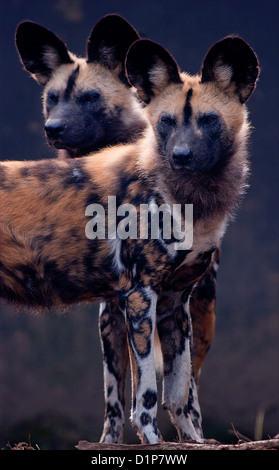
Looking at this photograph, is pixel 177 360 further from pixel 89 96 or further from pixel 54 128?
pixel 89 96

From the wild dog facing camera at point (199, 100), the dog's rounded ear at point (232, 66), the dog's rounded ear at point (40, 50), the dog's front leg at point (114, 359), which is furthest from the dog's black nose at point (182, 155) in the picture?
the dog's rounded ear at point (40, 50)

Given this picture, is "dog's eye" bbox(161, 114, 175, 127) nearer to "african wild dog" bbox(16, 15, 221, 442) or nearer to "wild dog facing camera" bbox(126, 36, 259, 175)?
"wild dog facing camera" bbox(126, 36, 259, 175)

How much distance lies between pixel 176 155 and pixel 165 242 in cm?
37

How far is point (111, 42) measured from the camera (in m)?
4.25

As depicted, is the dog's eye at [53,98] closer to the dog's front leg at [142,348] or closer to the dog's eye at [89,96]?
the dog's eye at [89,96]

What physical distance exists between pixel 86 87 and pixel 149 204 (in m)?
1.07

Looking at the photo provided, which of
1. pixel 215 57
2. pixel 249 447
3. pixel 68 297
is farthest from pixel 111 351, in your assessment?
pixel 215 57

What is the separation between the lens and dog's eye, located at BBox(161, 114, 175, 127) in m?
3.34

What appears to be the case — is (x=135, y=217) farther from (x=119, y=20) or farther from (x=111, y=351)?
(x=119, y=20)

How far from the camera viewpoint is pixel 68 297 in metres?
3.54

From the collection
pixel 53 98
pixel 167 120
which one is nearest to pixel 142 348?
pixel 167 120

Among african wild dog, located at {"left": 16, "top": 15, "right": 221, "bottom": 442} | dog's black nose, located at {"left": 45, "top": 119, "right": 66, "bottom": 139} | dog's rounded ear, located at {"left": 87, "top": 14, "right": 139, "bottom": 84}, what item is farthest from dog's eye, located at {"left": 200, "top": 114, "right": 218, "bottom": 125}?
dog's rounded ear, located at {"left": 87, "top": 14, "right": 139, "bottom": 84}

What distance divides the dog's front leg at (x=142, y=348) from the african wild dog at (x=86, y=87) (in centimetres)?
105

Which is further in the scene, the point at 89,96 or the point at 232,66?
the point at 89,96
